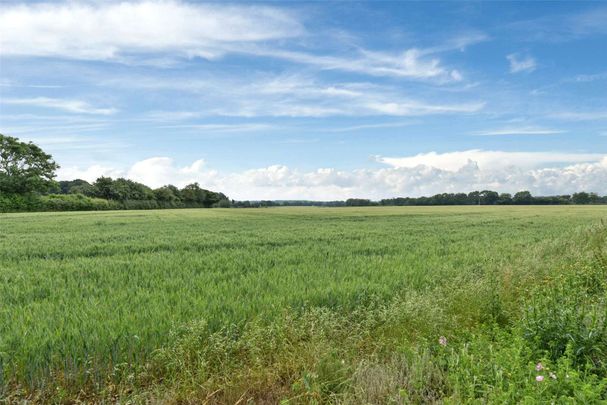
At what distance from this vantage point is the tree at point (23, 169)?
74.8 meters

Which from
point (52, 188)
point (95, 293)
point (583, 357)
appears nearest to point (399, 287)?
point (583, 357)

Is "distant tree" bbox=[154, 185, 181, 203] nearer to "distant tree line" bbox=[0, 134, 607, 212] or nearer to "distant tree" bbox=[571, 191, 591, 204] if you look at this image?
"distant tree line" bbox=[0, 134, 607, 212]

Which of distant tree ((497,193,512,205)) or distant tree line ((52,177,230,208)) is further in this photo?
distant tree ((497,193,512,205))

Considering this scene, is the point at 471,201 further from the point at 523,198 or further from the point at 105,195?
the point at 105,195

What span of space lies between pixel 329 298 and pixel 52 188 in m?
92.4

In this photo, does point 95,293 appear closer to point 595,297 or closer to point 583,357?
point 583,357

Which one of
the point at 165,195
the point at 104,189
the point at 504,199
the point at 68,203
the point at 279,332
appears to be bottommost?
the point at 279,332

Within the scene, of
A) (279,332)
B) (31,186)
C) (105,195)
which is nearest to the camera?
(279,332)

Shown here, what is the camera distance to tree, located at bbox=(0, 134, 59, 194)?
7475 cm

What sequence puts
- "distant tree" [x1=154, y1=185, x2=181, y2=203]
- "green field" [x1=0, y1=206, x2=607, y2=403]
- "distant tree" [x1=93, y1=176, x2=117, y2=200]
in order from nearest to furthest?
"green field" [x1=0, y1=206, x2=607, y2=403] → "distant tree" [x1=93, y1=176, x2=117, y2=200] → "distant tree" [x1=154, y1=185, x2=181, y2=203]

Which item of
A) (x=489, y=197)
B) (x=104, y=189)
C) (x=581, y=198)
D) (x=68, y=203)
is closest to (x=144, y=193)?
(x=104, y=189)

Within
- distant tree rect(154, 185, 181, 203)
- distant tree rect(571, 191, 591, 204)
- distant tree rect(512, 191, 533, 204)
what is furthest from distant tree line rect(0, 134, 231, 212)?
distant tree rect(571, 191, 591, 204)

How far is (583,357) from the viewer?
4211 mm

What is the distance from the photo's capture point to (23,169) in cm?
7788
